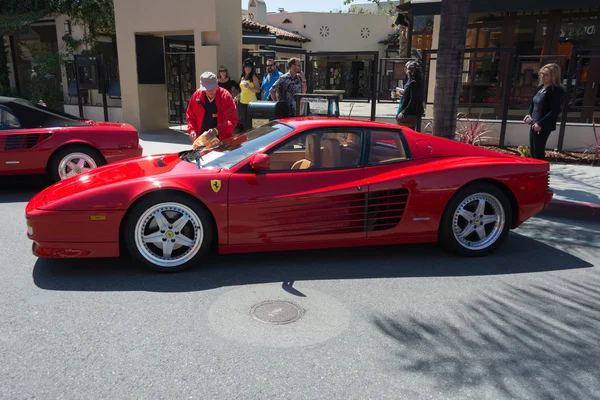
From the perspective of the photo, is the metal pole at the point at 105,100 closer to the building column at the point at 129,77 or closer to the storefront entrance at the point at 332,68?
the building column at the point at 129,77

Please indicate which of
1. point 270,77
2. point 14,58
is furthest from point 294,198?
point 14,58

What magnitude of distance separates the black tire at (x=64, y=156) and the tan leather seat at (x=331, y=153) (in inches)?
159

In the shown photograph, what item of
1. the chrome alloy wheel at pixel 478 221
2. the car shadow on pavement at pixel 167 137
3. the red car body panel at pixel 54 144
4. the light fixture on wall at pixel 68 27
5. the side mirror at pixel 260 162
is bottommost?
the car shadow on pavement at pixel 167 137

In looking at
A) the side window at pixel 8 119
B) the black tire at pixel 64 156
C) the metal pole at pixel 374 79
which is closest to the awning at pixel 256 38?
the metal pole at pixel 374 79

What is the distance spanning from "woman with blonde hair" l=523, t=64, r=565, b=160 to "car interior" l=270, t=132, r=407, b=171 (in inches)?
141

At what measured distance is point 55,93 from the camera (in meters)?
16.2

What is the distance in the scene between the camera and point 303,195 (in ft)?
14.1

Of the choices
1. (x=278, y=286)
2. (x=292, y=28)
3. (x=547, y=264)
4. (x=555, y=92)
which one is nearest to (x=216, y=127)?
(x=278, y=286)

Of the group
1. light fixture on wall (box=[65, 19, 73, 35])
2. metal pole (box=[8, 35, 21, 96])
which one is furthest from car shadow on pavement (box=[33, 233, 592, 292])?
metal pole (box=[8, 35, 21, 96])

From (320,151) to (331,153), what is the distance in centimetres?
11

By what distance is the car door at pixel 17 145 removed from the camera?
6688mm

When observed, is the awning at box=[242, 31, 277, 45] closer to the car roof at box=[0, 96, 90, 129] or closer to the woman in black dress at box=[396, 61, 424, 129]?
the woman in black dress at box=[396, 61, 424, 129]

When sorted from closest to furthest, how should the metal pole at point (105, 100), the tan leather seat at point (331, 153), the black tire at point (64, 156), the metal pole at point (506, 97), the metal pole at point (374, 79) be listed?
1. the tan leather seat at point (331, 153)
2. the black tire at point (64, 156)
3. the metal pole at point (506, 97)
4. the metal pole at point (374, 79)
5. the metal pole at point (105, 100)

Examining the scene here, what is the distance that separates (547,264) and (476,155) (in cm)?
125
